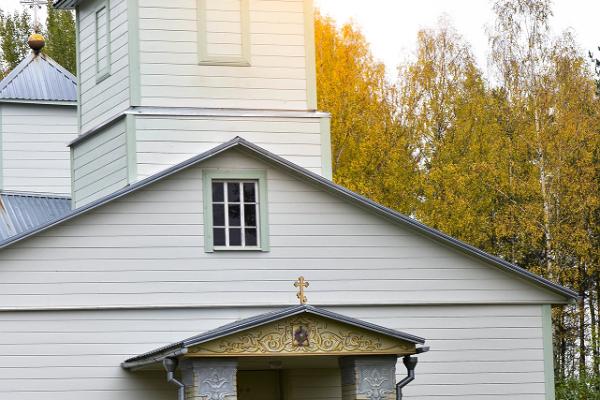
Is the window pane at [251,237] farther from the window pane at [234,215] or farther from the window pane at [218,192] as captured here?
the window pane at [218,192]

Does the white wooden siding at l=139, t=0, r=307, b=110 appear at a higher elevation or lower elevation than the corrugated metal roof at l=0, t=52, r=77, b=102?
lower

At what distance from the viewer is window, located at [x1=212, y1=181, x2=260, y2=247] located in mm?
21172

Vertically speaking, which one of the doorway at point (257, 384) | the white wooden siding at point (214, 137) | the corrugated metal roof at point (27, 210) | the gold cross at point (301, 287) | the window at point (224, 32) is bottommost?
the doorway at point (257, 384)

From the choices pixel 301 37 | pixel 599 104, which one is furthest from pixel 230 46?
pixel 599 104

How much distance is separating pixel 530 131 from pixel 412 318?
14.6 meters

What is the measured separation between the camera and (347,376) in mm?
19766

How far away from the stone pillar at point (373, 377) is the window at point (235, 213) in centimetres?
265

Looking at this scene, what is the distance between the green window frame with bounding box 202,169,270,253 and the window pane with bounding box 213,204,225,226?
115 mm

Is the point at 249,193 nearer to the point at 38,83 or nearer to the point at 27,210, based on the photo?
the point at 27,210

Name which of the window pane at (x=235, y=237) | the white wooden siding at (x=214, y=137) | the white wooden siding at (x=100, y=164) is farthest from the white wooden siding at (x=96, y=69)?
the window pane at (x=235, y=237)

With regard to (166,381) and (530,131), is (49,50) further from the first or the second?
(166,381)

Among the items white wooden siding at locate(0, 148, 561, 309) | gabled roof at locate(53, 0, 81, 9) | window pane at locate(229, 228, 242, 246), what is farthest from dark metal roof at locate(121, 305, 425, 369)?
gabled roof at locate(53, 0, 81, 9)

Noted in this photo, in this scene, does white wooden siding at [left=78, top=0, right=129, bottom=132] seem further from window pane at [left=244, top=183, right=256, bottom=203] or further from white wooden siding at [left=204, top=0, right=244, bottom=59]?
window pane at [left=244, top=183, right=256, bottom=203]

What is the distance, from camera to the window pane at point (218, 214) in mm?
21203
